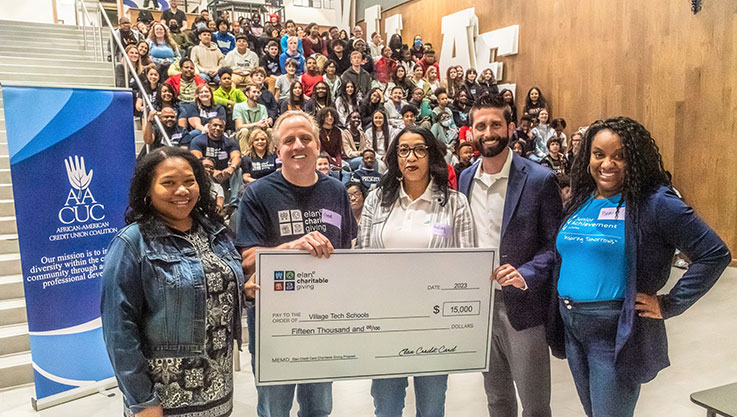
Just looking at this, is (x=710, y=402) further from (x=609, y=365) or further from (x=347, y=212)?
(x=347, y=212)

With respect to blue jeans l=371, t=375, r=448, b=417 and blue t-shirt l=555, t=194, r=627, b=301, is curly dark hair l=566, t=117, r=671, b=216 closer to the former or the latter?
blue t-shirt l=555, t=194, r=627, b=301

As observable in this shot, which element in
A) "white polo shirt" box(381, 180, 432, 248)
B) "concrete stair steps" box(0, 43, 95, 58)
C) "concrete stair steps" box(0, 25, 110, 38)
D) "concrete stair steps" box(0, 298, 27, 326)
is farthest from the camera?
"concrete stair steps" box(0, 25, 110, 38)

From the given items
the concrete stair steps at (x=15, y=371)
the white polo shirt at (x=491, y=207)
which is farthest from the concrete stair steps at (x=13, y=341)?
the white polo shirt at (x=491, y=207)

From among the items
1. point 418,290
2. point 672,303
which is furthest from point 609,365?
point 418,290

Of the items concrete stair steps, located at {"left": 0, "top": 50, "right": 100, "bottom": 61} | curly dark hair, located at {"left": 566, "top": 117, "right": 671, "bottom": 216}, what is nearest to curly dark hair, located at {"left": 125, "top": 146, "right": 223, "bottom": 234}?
curly dark hair, located at {"left": 566, "top": 117, "right": 671, "bottom": 216}

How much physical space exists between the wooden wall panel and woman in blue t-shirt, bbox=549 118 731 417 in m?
6.16

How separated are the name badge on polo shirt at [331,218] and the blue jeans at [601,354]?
86 centimetres

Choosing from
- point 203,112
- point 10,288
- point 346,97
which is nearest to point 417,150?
point 10,288

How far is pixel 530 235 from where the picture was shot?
2033mm

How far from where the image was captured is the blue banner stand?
2.90 meters

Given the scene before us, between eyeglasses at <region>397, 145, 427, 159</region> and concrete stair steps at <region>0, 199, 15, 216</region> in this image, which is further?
concrete stair steps at <region>0, 199, 15, 216</region>

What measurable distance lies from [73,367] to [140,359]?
6.91 feet

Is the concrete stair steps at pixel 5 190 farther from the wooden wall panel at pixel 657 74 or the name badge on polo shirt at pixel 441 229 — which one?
the wooden wall panel at pixel 657 74

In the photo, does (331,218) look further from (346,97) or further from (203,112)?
(346,97)
